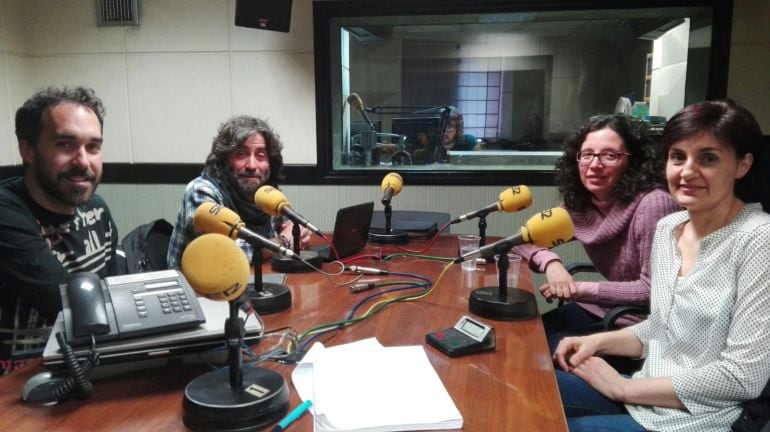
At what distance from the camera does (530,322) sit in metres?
1.46

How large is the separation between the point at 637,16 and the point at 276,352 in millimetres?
3168

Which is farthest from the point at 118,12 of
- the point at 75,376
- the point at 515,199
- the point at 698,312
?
the point at 698,312

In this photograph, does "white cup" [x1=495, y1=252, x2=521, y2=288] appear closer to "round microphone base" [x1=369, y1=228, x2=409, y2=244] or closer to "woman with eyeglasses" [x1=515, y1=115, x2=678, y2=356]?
"woman with eyeglasses" [x1=515, y1=115, x2=678, y2=356]

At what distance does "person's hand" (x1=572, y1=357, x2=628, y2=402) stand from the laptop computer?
37.7 inches

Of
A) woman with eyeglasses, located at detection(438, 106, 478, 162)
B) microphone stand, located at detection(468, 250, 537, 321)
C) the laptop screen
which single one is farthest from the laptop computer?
woman with eyeglasses, located at detection(438, 106, 478, 162)

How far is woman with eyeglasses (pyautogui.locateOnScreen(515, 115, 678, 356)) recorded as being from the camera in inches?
74.4

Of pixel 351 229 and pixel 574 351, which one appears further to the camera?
pixel 351 229

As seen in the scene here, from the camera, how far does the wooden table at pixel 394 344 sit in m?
0.94

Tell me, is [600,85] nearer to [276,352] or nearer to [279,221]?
[279,221]

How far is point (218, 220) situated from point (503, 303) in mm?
799

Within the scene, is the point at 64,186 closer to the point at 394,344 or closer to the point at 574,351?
the point at 394,344

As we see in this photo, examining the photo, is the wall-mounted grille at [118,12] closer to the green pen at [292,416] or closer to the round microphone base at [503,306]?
the round microphone base at [503,306]

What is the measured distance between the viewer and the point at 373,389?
1.04m

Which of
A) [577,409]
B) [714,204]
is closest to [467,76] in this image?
[714,204]
